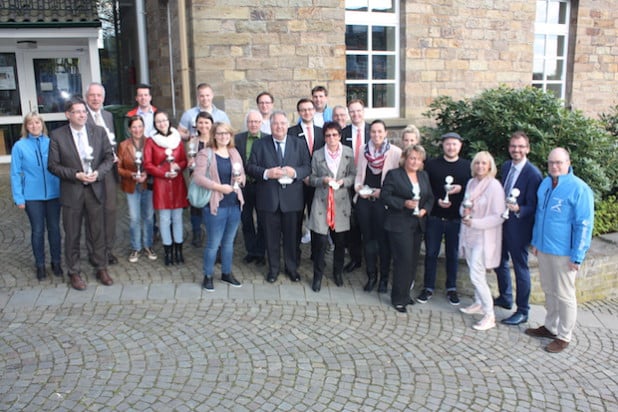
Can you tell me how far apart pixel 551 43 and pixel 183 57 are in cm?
897

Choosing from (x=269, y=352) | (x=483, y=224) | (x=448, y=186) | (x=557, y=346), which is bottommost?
(x=557, y=346)

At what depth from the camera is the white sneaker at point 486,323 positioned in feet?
17.3

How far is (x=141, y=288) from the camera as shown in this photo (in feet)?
19.5

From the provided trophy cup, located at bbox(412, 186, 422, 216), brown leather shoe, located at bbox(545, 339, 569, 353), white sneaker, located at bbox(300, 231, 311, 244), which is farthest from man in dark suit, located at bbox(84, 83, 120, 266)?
brown leather shoe, located at bbox(545, 339, 569, 353)

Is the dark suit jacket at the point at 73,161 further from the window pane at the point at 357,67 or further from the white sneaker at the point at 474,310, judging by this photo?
the window pane at the point at 357,67

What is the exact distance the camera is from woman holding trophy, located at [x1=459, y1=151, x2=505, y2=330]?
520cm

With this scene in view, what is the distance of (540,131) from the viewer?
664 cm

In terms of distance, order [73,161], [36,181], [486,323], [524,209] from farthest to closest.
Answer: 1. [36,181]
2. [73,161]
3. [486,323]
4. [524,209]

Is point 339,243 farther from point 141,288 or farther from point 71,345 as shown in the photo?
point 71,345

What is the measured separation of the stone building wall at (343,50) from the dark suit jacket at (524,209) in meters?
5.27

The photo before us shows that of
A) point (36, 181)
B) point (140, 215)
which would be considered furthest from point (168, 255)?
point (36, 181)

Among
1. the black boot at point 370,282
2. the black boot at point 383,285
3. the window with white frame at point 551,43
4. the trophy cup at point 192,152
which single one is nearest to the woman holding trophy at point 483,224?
the black boot at point 383,285

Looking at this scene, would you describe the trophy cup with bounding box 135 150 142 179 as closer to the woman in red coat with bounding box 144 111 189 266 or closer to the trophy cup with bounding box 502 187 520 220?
the woman in red coat with bounding box 144 111 189 266

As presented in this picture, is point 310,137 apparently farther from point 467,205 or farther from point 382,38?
point 382,38
